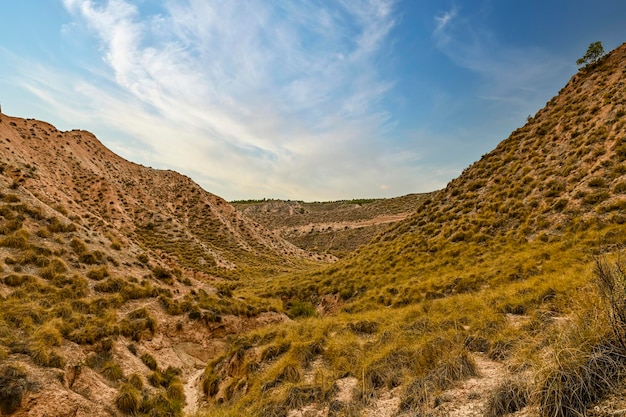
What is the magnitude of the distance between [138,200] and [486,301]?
2026 inches

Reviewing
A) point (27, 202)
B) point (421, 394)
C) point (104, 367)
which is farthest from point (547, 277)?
point (27, 202)

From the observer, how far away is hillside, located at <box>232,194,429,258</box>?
238ft

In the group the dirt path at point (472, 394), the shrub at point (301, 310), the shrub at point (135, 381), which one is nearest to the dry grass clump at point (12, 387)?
the shrub at point (135, 381)

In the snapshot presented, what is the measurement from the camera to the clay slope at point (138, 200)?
1474 inches

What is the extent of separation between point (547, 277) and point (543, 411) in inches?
343

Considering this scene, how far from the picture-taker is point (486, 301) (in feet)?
34.9

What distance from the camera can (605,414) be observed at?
3.63m

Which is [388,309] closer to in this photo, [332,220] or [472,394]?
[472,394]

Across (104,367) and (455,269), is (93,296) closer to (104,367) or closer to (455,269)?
(104,367)

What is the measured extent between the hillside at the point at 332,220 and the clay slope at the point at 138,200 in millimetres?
14271

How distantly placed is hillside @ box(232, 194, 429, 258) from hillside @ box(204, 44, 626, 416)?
131 ft

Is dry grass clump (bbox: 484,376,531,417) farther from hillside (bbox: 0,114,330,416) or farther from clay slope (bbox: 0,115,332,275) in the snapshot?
clay slope (bbox: 0,115,332,275)

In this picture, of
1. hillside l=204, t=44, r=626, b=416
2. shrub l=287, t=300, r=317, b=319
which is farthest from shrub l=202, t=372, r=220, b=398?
shrub l=287, t=300, r=317, b=319

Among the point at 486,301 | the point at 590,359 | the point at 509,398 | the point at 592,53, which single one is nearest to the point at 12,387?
the point at 509,398
